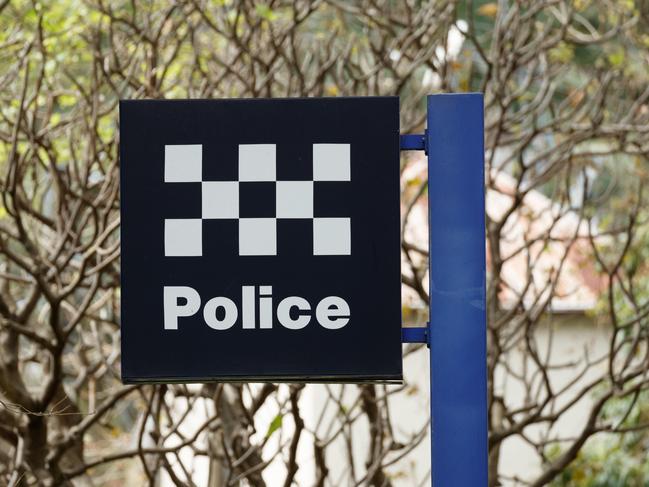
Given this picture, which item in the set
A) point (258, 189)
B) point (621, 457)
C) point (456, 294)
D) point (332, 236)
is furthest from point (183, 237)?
point (621, 457)

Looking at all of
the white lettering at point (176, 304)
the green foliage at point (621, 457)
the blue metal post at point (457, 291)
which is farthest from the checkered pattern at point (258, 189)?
the green foliage at point (621, 457)

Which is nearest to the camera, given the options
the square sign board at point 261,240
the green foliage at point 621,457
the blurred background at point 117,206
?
the square sign board at point 261,240

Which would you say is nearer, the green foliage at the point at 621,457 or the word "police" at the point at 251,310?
the word "police" at the point at 251,310

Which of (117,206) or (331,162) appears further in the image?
(117,206)

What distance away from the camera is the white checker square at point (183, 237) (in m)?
3.23

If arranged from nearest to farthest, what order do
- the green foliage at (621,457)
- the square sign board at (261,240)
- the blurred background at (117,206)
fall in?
the square sign board at (261,240)
the blurred background at (117,206)
the green foliage at (621,457)

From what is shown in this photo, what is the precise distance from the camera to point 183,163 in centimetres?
327

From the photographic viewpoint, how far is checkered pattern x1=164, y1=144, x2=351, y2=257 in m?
3.23

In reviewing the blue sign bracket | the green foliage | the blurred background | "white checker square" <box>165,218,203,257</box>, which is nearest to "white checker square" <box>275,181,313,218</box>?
"white checker square" <box>165,218,203,257</box>

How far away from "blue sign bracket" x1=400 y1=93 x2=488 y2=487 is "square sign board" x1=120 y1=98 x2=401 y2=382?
4.7 inches

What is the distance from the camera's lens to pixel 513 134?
8203 mm

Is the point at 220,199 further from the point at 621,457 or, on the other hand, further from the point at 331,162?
the point at 621,457

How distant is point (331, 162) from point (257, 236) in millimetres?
297

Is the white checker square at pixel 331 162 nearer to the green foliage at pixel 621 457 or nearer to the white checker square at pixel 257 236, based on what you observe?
the white checker square at pixel 257 236
